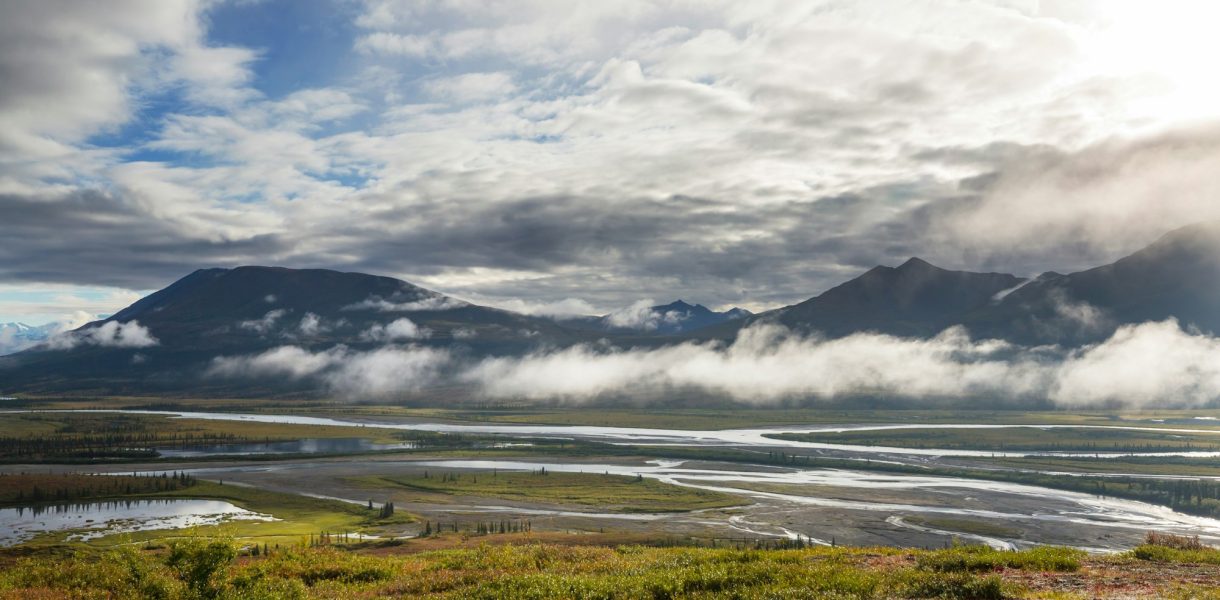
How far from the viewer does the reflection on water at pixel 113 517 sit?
5295 inches

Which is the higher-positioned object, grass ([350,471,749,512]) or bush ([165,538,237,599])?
bush ([165,538,237,599])

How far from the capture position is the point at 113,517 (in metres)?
150

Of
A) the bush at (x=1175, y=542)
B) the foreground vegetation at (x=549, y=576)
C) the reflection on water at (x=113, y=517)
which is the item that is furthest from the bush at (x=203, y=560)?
the reflection on water at (x=113, y=517)

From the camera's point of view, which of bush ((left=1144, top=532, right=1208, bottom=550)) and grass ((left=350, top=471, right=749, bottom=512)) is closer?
bush ((left=1144, top=532, right=1208, bottom=550))

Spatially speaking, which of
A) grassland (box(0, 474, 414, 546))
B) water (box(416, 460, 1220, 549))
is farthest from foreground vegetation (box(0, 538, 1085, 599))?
water (box(416, 460, 1220, 549))

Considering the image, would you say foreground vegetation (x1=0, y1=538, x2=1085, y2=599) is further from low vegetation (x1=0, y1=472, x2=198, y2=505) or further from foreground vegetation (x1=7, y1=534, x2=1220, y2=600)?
low vegetation (x1=0, y1=472, x2=198, y2=505)

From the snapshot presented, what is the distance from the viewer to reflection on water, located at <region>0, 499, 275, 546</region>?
441 ft

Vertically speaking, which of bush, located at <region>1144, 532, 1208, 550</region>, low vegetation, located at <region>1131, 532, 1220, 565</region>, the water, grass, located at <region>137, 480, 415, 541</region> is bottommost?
the water

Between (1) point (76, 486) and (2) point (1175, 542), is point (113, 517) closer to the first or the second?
(1) point (76, 486)

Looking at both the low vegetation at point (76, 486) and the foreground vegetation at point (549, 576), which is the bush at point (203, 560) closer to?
the foreground vegetation at point (549, 576)

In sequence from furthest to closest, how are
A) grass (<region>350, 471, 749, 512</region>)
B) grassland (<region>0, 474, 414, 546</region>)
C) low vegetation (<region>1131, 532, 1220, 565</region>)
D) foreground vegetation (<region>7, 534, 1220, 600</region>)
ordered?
grass (<region>350, 471, 749, 512</region>) < grassland (<region>0, 474, 414, 546</region>) < low vegetation (<region>1131, 532, 1220, 565</region>) < foreground vegetation (<region>7, 534, 1220, 600</region>)

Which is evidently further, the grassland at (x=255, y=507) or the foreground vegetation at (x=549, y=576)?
the grassland at (x=255, y=507)

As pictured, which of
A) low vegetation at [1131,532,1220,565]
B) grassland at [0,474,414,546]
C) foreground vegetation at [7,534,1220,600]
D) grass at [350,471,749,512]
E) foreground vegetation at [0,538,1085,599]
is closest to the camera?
foreground vegetation at [7,534,1220,600]

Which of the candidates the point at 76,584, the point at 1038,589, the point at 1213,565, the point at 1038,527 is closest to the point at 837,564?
the point at 1038,589
